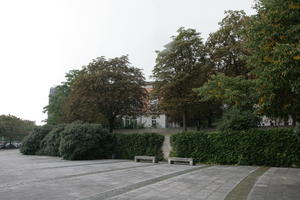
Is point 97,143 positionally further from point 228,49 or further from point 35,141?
point 228,49

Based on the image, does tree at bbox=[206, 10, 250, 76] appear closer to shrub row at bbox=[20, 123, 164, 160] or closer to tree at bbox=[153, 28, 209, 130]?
tree at bbox=[153, 28, 209, 130]

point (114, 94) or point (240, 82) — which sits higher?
point (114, 94)

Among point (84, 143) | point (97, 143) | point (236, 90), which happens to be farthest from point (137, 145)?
point (236, 90)

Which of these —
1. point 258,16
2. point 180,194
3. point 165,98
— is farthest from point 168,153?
point 258,16

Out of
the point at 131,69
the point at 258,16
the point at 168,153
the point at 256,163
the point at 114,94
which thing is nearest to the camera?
the point at 258,16

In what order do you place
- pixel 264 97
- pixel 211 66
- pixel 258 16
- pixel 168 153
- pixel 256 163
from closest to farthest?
pixel 264 97, pixel 258 16, pixel 256 163, pixel 168 153, pixel 211 66

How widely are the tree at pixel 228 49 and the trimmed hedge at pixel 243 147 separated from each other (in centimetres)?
724

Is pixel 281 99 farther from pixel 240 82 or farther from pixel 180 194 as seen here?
pixel 180 194

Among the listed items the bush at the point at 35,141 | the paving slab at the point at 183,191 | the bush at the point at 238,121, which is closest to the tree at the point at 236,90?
the paving slab at the point at 183,191

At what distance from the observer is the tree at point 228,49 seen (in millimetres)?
23734

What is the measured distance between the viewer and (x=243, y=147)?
1842cm

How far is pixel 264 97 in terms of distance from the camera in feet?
25.6

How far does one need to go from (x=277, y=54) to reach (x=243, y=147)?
527 inches

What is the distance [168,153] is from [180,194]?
556 inches
